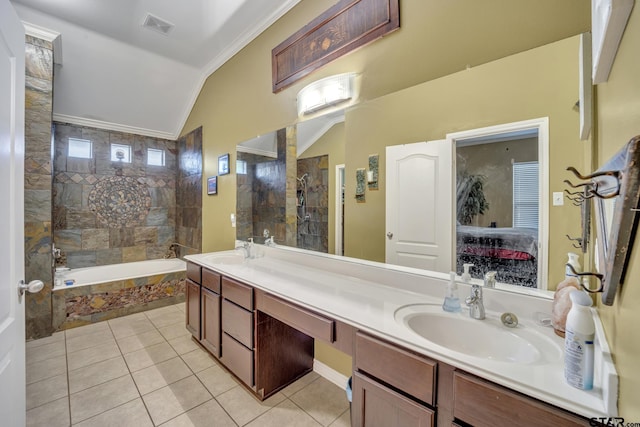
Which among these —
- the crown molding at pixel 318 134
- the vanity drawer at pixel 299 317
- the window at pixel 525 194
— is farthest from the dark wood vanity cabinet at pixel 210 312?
the window at pixel 525 194

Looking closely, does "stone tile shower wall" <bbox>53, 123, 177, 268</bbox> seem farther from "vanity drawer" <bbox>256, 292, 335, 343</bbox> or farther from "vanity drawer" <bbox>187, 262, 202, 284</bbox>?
"vanity drawer" <bbox>256, 292, 335, 343</bbox>

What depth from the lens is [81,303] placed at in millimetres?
3041

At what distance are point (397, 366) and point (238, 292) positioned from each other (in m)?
1.26

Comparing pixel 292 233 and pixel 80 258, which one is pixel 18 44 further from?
pixel 80 258

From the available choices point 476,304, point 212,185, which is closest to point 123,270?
point 212,185

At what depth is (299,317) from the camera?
145 cm

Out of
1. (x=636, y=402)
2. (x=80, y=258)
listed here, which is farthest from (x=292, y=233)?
(x=80, y=258)

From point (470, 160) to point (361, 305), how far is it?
0.90 m

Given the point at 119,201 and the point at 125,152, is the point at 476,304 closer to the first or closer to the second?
the point at 119,201

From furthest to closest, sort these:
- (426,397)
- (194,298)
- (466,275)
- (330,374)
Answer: (194,298) → (330,374) → (466,275) → (426,397)

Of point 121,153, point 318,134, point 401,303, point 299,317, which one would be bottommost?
point 299,317

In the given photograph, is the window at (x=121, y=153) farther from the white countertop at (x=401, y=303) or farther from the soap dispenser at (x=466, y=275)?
the soap dispenser at (x=466, y=275)

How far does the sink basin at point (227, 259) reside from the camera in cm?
253

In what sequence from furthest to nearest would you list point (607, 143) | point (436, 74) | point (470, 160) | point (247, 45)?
point (247, 45) → point (436, 74) → point (470, 160) → point (607, 143)
